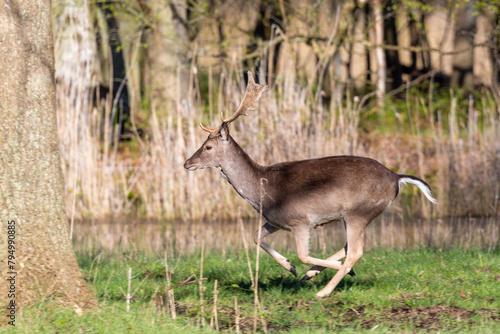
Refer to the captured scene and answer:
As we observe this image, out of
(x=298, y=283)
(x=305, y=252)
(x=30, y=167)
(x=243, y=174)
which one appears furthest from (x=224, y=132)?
(x=30, y=167)

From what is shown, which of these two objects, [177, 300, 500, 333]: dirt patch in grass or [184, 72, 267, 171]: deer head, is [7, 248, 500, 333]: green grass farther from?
[184, 72, 267, 171]: deer head

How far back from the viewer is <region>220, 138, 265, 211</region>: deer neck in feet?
22.3

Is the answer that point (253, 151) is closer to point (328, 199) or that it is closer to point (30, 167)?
point (328, 199)

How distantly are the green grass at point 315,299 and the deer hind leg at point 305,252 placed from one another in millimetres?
257

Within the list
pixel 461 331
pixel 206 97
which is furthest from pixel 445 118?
pixel 461 331

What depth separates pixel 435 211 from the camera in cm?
1220

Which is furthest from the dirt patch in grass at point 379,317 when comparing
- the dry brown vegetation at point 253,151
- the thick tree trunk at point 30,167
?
the dry brown vegetation at point 253,151

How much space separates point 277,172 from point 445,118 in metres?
13.7

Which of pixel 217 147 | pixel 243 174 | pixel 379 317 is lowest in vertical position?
pixel 379 317

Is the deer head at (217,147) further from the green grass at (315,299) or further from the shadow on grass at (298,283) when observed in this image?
the shadow on grass at (298,283)

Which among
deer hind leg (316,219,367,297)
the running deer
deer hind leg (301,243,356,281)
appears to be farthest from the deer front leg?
deer hind leg (316,219,367,297)

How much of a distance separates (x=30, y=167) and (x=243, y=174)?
2179 millimetres

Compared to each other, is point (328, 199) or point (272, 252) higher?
point (328, 199)

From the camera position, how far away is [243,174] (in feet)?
22.5
